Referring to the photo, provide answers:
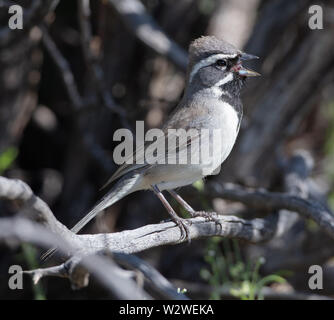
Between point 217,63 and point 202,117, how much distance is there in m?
0.47

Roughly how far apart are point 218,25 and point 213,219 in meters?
3.34

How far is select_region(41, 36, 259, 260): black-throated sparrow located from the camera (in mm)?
4535

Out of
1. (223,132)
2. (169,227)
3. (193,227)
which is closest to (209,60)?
(223,132)

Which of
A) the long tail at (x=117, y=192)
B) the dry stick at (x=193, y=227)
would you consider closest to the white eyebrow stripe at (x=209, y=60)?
the long tail at (x=117, y=192)

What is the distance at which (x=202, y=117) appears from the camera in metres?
4.70

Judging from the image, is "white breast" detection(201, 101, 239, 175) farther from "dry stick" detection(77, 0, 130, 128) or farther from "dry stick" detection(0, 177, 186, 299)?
"dry stick" detection(0, 177, 186, 299)

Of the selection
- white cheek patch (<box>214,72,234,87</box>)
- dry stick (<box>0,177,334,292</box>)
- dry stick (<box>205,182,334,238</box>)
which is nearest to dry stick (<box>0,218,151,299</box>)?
dry stick (<box>0,177,334,292</box>)

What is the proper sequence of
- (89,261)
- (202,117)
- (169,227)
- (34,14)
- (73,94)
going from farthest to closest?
1. (73,94)
2. (34,14)
3. (202,117)
4. (169,227)
5. (89,261)

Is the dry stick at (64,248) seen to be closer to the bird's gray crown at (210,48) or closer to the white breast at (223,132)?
the white breast at (223,132)

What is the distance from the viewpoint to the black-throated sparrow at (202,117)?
454 centimetres

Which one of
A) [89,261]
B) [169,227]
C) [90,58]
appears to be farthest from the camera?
[90,58]

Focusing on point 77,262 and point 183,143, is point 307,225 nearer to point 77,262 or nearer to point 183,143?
point 183,143

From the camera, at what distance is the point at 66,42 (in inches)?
275

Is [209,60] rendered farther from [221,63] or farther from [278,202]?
[278,202]
